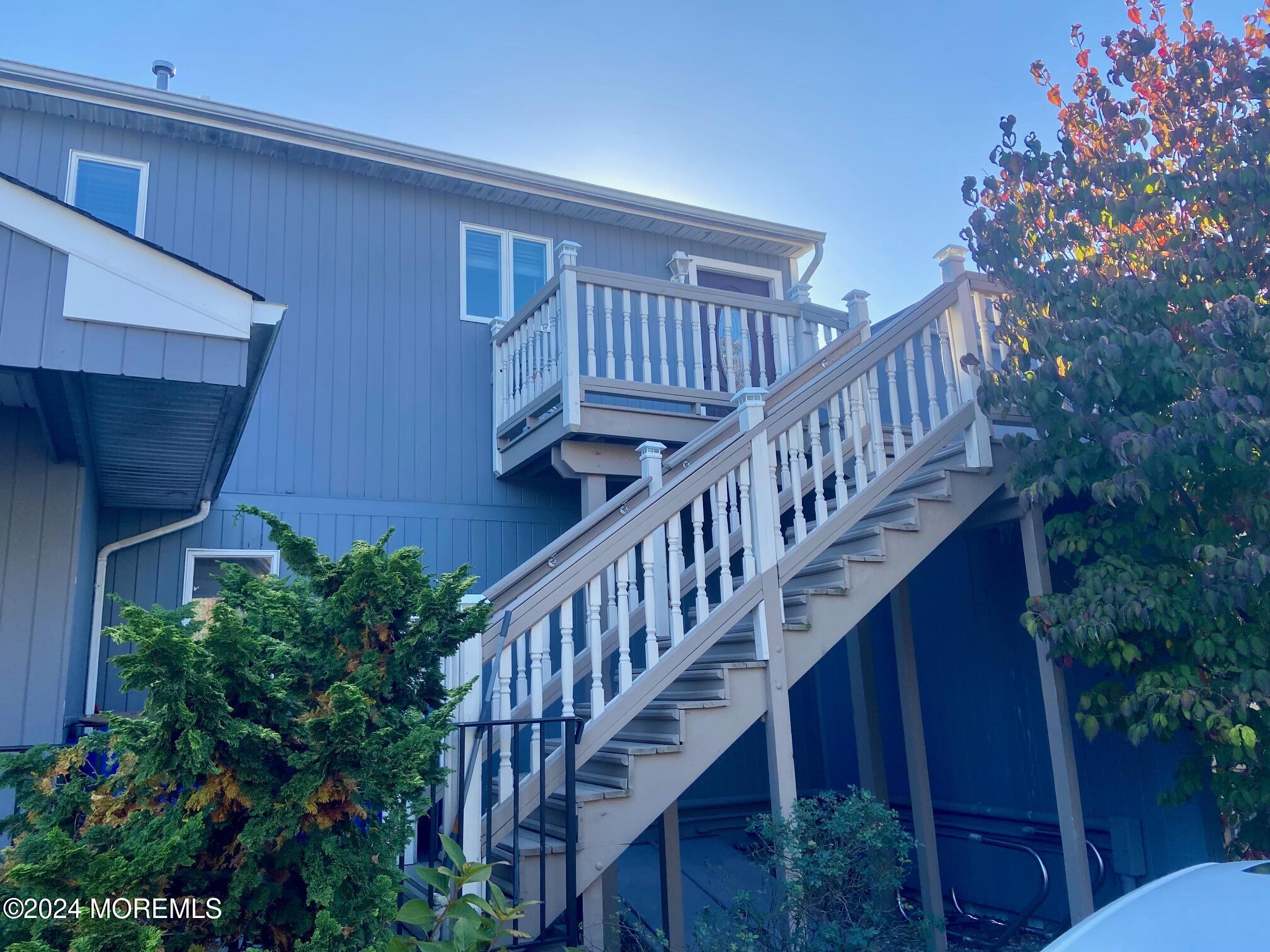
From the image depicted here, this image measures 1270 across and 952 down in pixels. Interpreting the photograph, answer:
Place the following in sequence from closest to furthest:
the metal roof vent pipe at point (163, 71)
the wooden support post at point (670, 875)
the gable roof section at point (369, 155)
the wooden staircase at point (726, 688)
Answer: the wooden staircase at point (726, 688), the wooden support post at point (670, 875), the gable roof section at point (369, 155), the metal roof vent pipe at point (163, 71)

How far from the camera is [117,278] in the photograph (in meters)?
3.53

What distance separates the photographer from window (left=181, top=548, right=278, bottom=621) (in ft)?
21.2

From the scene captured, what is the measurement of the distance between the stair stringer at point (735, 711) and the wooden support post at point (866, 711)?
1702 millimetres

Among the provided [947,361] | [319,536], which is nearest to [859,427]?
[947,361]

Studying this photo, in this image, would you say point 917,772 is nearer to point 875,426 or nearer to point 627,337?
point 875,426

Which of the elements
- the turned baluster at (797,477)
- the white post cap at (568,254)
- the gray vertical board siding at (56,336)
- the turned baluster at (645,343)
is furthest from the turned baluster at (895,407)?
the gray vertical board siding at (56,336)

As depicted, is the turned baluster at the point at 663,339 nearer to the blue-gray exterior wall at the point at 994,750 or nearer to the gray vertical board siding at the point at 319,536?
the gray vertical board siding at the point at 319,536

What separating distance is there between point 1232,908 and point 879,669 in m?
5.52

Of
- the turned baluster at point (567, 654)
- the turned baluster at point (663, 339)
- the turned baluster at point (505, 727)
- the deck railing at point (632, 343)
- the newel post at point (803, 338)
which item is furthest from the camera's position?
the newel post at point (803, 338)

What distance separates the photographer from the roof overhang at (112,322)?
11.3ft

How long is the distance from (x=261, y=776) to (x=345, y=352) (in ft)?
17.4

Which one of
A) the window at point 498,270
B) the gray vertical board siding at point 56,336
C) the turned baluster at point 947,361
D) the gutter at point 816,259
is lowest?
the gray vertical board siding at point 56,336

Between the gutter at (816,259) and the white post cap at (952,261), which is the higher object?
the gutter at (816,259)

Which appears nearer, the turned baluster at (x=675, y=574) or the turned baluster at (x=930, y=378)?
the turned baluster at (x=675, y=574)
